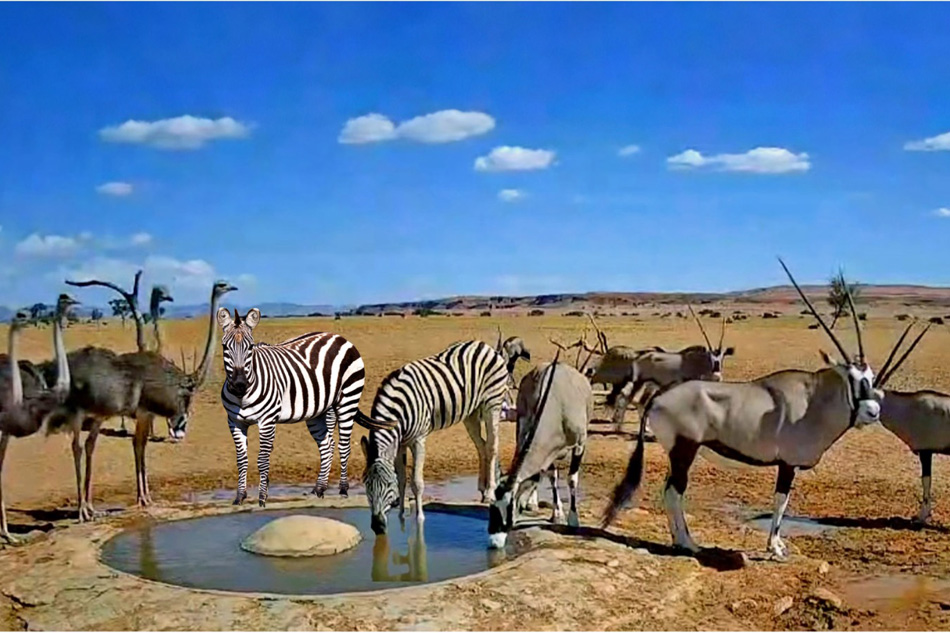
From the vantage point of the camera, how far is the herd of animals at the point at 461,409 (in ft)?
28.9

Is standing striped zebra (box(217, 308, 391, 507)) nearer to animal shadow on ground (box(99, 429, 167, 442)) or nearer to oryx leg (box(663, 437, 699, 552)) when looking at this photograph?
oryx leg (box(663, 437, 699, 552))

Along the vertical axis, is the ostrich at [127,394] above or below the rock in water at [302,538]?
above

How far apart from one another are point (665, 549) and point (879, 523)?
9.97 feet

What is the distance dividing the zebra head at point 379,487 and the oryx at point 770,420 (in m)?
2.24

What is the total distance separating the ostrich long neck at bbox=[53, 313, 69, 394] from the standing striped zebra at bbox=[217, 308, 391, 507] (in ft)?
5.20

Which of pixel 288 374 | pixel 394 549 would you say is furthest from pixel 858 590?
pixel 288 374

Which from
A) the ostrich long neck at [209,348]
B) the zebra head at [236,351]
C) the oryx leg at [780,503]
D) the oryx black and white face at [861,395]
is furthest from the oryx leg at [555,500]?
the ostrich long neck at [209,348]

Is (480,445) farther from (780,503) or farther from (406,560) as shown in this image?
(780,503)

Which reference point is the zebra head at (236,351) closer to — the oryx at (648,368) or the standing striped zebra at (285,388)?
the standing striped zebra at (285,388)

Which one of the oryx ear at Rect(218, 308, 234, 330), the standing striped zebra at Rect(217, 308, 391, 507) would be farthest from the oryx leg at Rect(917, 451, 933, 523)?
the oryx ear at Rect(218, 308, 234, 330)

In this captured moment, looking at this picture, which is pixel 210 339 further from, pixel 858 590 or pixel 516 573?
pixel 858 590

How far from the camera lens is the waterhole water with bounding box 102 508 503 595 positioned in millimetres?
7859

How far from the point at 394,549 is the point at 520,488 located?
4.27 feet

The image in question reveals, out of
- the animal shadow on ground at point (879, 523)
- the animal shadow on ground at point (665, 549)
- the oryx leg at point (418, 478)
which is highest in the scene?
the oryx leg at point (418, 478)
